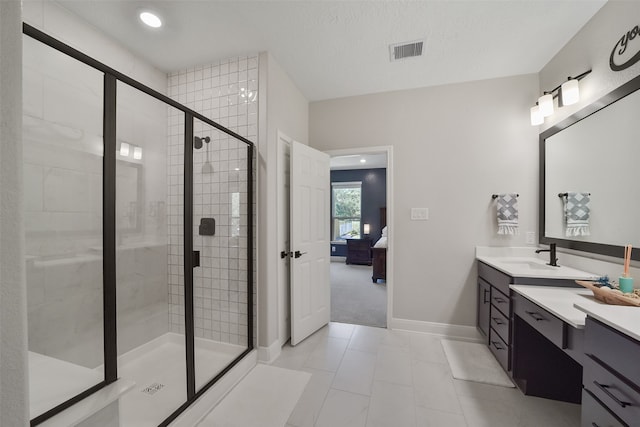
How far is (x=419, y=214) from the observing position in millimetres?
2883

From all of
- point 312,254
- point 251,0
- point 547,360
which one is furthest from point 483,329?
point 251,0

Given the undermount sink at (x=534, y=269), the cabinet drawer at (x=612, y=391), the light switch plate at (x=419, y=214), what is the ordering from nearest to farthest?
the cabinet drawer at (x=612, y=391)
the undermount sink at (x=534, y=269)
the light switch plate at (x=419, y=214)

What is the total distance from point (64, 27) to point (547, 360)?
414cm

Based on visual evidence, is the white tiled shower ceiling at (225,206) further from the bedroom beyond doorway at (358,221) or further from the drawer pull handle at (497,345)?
the bedroom beyond doorway at (358,221)

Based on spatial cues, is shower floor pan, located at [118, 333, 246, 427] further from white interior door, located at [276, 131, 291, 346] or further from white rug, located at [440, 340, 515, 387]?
white rug, located at [440, 340, 515, 387]

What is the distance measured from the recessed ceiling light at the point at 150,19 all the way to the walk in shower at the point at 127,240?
54 centimetres

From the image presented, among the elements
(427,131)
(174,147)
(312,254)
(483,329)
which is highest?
(427,131)

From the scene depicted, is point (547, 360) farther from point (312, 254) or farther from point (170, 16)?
point (170, 16)

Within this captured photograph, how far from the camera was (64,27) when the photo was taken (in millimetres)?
1797

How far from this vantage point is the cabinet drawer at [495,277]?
2019 millimetres

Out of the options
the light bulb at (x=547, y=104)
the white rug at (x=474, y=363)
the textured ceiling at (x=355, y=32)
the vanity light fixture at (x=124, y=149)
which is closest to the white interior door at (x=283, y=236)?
the textured ceiling at (x=355, y=32)

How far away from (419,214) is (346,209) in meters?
4.55

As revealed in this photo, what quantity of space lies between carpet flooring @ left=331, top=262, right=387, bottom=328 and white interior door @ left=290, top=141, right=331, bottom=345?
0.47 m

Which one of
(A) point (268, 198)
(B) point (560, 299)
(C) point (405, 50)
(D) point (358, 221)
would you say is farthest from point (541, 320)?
(D) point (358, 221)
